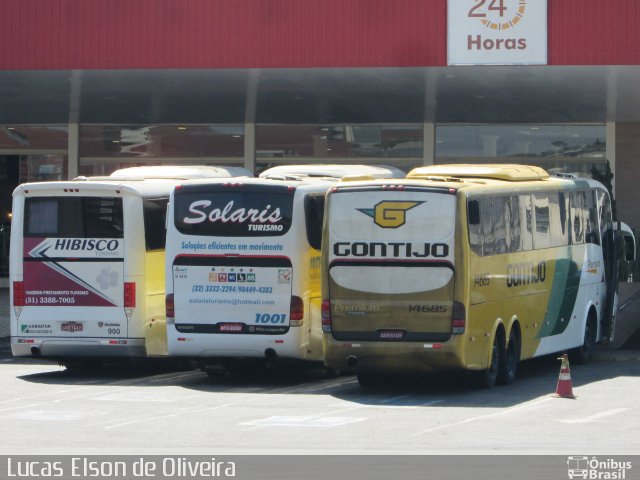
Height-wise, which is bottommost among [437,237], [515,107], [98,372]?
[98,372]

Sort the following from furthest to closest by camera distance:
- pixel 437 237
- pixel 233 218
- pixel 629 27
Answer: pixel 629 27, pixel 233 218, pixel 437 237

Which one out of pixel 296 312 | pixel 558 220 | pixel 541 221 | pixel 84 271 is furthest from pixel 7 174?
pixel 541 221

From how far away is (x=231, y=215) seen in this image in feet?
68.1

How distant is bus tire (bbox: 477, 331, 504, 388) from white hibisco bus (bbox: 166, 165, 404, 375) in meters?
2.56

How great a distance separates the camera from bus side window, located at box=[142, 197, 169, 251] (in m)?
21.9

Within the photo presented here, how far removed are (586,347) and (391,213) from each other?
21.4ft

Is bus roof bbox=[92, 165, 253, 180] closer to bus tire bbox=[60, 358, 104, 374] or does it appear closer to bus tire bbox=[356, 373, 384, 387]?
bus tire bbox=[60, 358, 104, 374]

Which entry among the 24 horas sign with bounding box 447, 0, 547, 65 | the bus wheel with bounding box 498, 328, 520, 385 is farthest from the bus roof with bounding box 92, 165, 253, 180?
the bus wheel with bounding box 498, 328, 520, 385

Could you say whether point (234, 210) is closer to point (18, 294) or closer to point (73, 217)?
point (73, 217)

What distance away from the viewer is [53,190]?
71.6 feet

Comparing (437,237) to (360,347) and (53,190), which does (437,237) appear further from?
(53,190)

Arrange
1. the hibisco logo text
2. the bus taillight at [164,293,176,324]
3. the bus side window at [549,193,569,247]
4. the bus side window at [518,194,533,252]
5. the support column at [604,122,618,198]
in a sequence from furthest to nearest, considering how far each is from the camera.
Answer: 1. the support column at [604,122,618,198]
2. the bus side window at [549,193,569,247]
3. the bus side window at [518,194,533,252]
4. the bus taillight at [164,293,176,324]
5. the hibisco logo text

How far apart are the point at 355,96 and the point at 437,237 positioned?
11417 mm
